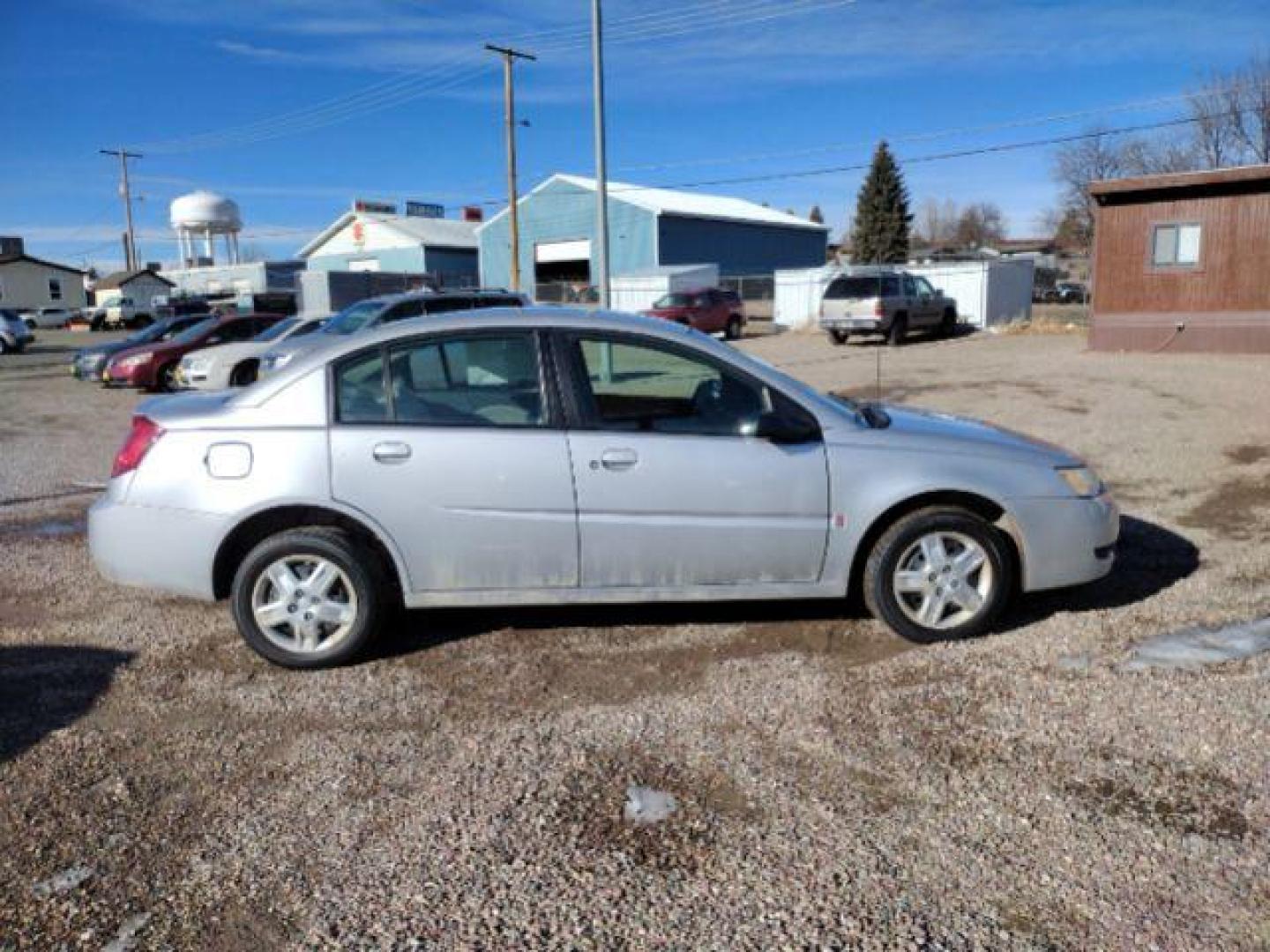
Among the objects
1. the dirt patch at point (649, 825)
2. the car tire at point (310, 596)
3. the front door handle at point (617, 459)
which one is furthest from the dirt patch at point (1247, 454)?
the car tire at point (310, 596)

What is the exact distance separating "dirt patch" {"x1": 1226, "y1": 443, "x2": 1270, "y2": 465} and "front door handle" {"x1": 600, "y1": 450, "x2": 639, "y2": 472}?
709 cm

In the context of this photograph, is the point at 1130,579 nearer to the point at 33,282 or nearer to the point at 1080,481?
the point at 1080,481

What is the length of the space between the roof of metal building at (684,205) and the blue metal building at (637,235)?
0.20 feet

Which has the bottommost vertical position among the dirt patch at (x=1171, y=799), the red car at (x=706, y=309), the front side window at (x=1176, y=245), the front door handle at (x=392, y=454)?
the dirt patch at (x=1171, y=799)

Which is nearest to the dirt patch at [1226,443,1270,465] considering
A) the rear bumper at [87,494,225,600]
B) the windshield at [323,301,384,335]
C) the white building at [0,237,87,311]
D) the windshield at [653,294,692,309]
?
the rear bumper at [87,494,225,600]

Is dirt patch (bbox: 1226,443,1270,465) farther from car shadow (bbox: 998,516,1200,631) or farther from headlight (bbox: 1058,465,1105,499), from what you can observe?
headlight (bbox: 1058,465,1105,499)

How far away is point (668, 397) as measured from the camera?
4621mm

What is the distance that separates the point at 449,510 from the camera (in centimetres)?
446

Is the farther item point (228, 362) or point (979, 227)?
point (979, 227)

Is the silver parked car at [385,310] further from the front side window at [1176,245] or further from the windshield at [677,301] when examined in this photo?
the windshield at [677,301]

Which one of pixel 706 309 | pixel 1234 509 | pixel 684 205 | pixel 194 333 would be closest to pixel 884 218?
pixel 684 205

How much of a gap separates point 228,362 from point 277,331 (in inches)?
57.6

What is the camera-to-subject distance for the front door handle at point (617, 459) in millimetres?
4480

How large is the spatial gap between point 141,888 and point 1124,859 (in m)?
2.90
